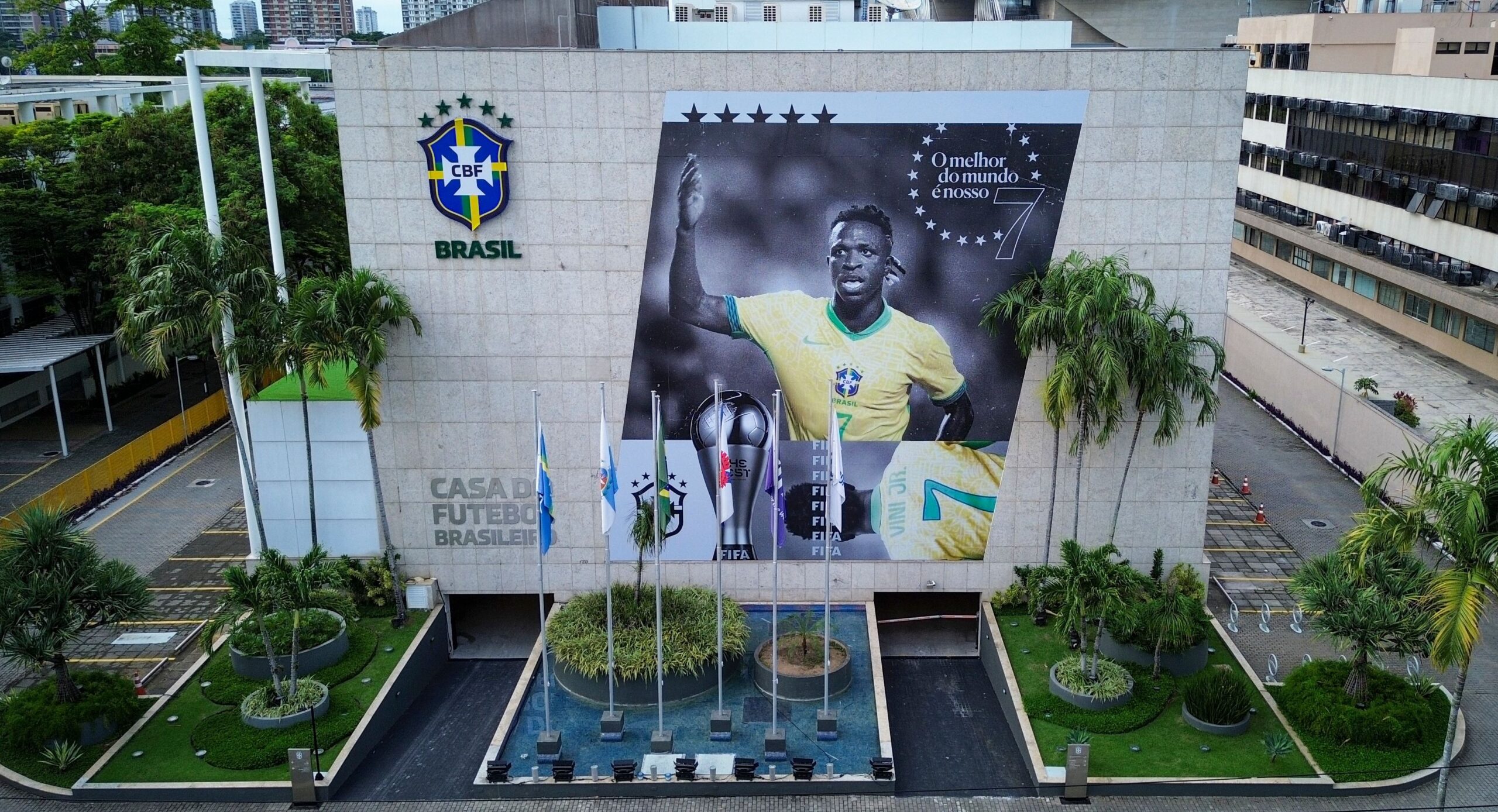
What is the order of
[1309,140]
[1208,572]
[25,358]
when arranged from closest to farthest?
[1208,572]
[25,358]
[1309,140]

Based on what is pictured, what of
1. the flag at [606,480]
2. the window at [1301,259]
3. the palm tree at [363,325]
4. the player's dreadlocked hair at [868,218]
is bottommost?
the window at [1301,259]

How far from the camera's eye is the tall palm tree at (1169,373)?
2866 centimetres

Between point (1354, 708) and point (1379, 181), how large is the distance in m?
36.1

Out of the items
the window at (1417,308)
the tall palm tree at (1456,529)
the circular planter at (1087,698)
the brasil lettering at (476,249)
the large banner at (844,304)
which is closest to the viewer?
the tall palm tree at (1456,529)

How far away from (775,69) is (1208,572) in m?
18.2

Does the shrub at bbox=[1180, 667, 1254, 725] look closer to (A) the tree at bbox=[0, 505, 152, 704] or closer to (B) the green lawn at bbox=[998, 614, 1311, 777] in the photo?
(B) the green lawn at bbox=[998, 614, 1311, 777]

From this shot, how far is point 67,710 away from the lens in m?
27.3

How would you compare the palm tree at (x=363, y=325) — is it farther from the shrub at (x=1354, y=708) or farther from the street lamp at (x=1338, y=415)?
the street lamp at (x=1338, y=415)

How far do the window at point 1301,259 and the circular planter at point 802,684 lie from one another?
45.7m

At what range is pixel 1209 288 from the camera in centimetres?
2991

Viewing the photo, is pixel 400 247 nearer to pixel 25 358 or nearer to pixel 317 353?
pixel 317 353

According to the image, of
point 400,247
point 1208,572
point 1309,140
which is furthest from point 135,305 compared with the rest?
point 1309,140

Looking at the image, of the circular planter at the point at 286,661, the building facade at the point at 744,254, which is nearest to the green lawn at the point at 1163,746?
the building facade at the point at 744,254

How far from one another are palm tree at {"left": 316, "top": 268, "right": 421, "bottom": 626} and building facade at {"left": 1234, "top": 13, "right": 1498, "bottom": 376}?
1265 inches
